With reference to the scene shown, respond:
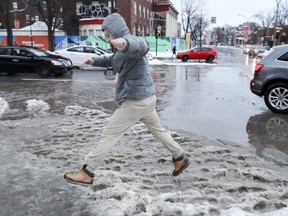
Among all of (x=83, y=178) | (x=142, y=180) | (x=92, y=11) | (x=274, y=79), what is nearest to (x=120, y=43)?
(x=83, y=178)

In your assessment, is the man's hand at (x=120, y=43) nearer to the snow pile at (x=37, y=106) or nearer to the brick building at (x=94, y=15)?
the snow pile at (x=37, y=106)

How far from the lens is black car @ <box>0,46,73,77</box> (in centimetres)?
1627

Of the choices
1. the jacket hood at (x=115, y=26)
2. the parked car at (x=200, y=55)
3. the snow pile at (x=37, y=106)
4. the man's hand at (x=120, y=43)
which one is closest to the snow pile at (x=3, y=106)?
the snow pile at (x=37, y=106)

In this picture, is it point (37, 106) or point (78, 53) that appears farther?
point (78, 53)

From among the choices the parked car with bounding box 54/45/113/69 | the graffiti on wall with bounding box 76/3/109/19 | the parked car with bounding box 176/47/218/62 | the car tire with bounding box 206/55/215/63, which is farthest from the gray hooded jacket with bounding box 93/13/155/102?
the graffiti on wall with bounding box 76/3/109/19

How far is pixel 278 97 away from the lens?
26.5 ft

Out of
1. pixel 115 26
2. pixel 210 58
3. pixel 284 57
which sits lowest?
pixel 210 58

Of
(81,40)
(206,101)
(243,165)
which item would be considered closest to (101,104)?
(206,101)

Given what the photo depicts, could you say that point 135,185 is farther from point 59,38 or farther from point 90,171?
point 59,38

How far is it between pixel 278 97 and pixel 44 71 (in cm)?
1119

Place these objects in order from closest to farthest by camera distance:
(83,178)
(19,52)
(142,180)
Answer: (83,178), (142,180), (19,52)

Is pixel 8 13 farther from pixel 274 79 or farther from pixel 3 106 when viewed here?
pixel 274 79

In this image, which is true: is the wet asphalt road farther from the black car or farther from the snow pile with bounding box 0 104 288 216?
the black car

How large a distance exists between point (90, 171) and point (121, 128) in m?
0.57
